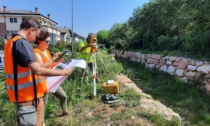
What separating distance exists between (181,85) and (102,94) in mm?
3365

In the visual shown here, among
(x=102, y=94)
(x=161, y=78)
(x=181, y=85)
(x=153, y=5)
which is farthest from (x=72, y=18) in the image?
(x=102, y=94)

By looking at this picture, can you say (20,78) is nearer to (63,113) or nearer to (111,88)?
(63,113)

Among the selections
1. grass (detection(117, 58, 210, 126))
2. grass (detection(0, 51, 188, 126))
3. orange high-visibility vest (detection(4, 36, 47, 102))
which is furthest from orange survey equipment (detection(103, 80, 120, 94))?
orange high-visibility vest (detection(4, 36, 47, 102))

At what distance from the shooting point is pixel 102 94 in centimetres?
584

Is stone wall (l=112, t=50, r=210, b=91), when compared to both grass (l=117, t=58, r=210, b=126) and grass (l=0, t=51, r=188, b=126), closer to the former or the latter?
grass (l=117, t=58, r=210, b=126)

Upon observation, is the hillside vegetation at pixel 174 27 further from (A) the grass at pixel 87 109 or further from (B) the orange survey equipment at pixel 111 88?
(B) the orange survey equipment at pixel 111 88

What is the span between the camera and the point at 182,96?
6.88 m

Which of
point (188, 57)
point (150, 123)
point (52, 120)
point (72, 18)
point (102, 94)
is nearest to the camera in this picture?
point (150, 123)

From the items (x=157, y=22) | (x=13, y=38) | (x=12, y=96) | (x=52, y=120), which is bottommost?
(x=52, y=120)

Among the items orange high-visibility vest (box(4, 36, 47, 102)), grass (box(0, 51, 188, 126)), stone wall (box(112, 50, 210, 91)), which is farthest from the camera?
stone wall (box(112, 50, 210, 91))

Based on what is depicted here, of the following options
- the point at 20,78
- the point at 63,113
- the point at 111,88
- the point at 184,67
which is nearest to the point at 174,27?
the point at 184,67

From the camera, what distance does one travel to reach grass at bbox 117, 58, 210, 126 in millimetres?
5294

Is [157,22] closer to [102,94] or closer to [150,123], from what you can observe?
[102,94]

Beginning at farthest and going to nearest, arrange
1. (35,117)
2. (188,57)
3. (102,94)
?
(188,57) → (102,94) → (35,117)
